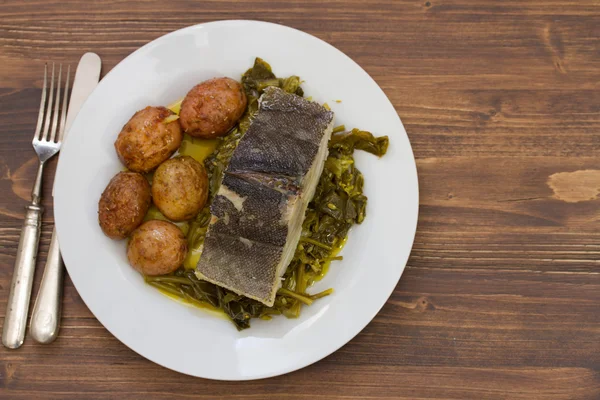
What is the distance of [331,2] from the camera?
3.67 metres

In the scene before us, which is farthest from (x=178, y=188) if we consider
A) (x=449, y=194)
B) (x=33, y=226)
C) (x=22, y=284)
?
(x=449, y=194)

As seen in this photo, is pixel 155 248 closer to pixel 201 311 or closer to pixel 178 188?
pixel 178 188

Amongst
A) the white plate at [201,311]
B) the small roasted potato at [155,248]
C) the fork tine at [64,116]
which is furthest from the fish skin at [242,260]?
the fork tine at [64,116]

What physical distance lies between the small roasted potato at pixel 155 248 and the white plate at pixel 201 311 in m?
0.15

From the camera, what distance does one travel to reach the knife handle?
3.19 meters

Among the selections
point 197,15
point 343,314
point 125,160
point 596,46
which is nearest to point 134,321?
point 125,160

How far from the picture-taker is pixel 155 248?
9.81 feet

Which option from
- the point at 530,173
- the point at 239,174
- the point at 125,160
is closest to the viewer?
the point at 239,174

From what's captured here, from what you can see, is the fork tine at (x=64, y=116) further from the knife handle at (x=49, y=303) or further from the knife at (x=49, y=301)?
the knife handle at (x=49, y=303)

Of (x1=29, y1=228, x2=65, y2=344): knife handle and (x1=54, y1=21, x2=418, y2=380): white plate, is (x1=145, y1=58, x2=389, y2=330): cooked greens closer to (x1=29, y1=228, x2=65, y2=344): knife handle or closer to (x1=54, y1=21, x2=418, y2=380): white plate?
(x1=54, y1=21, x2=418, y2=380): white plate

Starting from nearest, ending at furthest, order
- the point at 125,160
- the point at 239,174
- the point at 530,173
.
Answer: the point at 239,174 → the point at 125,160 → the point at 530,173

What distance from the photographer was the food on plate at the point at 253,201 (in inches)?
115

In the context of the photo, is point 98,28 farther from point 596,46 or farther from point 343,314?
point 596,46

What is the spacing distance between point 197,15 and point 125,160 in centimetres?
123
